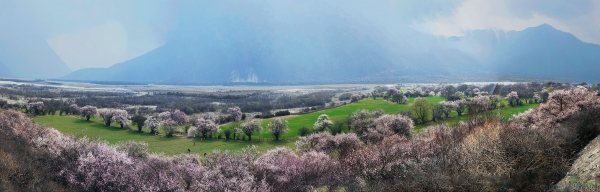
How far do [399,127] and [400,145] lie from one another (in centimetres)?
1861

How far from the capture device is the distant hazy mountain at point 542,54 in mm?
85688

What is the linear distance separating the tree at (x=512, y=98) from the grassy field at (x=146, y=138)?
146 feet

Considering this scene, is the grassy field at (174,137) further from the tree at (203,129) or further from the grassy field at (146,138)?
the tree at (203,129)

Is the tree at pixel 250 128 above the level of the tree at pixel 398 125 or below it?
below

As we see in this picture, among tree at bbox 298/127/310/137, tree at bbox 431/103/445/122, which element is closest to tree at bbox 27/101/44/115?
tree at bbox 298/127/310/137

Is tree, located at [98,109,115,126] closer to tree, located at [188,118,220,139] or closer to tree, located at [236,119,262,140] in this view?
tree, located at [188,118,220,139]

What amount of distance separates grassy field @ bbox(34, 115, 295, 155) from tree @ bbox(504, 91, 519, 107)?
146 feet

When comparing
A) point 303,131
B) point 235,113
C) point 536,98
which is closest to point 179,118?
point 235,113

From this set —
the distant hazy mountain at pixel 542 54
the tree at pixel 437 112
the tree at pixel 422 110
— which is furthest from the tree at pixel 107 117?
the distant hazy mountain at pixel 542 54

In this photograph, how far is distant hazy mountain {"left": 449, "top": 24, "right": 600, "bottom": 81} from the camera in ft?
281

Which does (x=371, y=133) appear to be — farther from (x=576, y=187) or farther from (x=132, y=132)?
(x=132, y=132)

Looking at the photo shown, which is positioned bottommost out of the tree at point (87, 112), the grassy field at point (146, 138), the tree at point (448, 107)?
the grassy field at point (146, 138)

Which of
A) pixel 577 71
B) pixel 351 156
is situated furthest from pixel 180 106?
pixel 577 71

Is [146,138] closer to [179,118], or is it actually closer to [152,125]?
[152,125]
